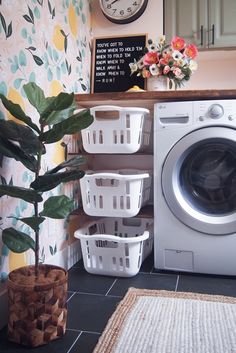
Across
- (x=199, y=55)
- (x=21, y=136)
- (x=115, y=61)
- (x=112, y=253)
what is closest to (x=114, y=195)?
(x=112, y=253)

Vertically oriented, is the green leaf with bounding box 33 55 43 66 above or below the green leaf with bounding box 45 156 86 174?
above

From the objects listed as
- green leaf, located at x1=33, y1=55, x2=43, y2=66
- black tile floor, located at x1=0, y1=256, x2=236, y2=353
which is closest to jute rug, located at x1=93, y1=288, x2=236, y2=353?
black tile floor, located at x1=0, y1=256, x2=236, y2=353

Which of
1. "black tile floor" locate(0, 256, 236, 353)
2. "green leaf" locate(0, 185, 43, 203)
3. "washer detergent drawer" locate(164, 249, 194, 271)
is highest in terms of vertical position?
"green leaf" locate(0, 185, 43, 203)

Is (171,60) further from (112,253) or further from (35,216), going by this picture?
(35,216)

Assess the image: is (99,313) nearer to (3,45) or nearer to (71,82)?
(3,45)

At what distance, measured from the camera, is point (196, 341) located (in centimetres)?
118

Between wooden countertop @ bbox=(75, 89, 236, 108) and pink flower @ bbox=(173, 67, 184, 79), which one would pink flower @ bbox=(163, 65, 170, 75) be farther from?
wooden countertop @ bbox=(75, 89, 236, 108)

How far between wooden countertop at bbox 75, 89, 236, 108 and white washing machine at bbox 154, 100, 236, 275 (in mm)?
51

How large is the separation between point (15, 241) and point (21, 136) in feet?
1.18

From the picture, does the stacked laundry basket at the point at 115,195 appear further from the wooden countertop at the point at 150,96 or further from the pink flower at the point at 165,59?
the pink flower at the point at 165,59

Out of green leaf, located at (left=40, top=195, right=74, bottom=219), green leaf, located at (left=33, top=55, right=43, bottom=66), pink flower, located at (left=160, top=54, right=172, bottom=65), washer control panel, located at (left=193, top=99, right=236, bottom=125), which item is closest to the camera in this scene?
green leaf, located at (left=40, top=195, right=74, bottom=219)

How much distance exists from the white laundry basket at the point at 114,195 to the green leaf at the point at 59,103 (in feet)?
2.14

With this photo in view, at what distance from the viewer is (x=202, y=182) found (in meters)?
1.81

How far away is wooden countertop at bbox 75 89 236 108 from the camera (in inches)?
69.7
